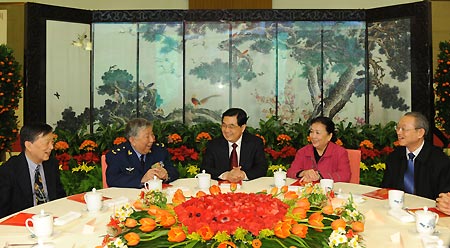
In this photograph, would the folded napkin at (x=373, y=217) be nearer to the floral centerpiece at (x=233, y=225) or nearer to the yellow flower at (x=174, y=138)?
the floral centerpiece at (x=233, y=225)

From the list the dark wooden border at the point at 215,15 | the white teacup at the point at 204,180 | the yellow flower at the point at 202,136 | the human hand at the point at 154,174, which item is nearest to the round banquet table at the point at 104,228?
the white teacup at the point at 204,180

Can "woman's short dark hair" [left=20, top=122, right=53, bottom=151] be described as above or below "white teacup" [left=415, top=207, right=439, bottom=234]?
above

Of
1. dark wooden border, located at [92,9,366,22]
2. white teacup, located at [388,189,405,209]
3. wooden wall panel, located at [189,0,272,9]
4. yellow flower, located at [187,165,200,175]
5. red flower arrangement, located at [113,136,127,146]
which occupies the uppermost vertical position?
wooden wall panel, located at [189,0,272,9]

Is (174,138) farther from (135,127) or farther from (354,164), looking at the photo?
(354,164)

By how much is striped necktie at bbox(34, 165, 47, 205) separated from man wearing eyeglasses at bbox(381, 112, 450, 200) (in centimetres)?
233

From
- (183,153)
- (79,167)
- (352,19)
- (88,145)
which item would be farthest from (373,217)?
(352,19)

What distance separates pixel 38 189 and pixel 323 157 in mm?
1994

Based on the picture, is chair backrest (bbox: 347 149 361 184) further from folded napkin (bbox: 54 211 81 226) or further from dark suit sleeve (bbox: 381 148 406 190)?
folded napkin (bbox: 54 211 81 226)

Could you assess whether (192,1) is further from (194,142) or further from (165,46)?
(194,142)

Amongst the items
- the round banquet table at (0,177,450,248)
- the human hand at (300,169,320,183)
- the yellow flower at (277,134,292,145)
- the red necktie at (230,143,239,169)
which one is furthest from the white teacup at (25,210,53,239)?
the yellow flower at (277,134,292,145)

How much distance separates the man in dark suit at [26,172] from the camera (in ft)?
10.4

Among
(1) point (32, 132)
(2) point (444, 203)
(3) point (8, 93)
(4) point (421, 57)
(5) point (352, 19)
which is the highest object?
Result: (5) point (352, 19)

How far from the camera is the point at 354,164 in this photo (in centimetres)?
404

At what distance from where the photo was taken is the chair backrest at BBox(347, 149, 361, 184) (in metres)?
4.03
